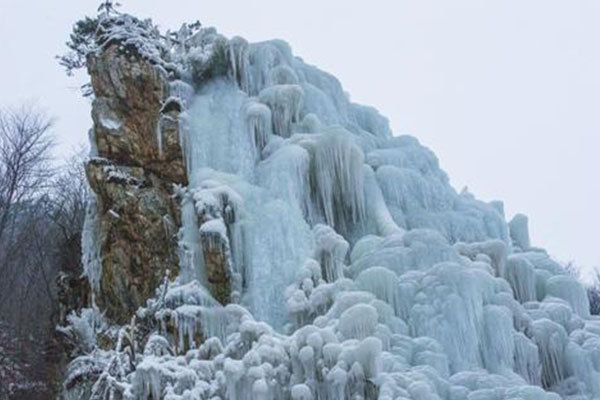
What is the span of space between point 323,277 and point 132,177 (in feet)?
10.1

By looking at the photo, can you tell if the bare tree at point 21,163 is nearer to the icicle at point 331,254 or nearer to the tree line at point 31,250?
the tree line at point 31,250

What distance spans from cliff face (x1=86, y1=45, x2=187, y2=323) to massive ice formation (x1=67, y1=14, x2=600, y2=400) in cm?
28

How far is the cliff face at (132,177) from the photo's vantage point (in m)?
9.17

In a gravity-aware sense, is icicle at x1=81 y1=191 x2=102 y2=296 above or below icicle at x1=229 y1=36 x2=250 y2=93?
below

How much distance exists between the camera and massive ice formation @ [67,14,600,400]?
6.77 meters

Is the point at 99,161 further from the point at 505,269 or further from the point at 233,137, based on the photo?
the point at 505,269

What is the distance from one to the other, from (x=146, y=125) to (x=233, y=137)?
119cm

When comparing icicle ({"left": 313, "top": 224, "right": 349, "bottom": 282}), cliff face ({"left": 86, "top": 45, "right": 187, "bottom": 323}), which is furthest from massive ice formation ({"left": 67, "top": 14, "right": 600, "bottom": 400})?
cliff face ({"left": 86, "top": 45, "right": 187, "bottom": 323})

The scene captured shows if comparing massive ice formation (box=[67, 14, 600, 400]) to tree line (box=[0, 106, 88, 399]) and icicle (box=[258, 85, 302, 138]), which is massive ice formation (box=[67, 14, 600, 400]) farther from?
tree line (box=[0, 106, 88, 399])

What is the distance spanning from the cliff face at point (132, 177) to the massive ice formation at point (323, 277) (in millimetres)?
284

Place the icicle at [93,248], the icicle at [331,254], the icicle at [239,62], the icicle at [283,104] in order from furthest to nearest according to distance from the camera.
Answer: the icicle at [239,62]
the icicle at [283,104]
the icicle at [93,248]
the icicle at [331,254]

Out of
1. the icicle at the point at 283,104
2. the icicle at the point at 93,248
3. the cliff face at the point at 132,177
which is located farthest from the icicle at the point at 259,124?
the icicle at the point at 93,248

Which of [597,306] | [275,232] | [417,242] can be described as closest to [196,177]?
[275,232]

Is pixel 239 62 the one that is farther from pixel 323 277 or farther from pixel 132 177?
pixel 323 277
